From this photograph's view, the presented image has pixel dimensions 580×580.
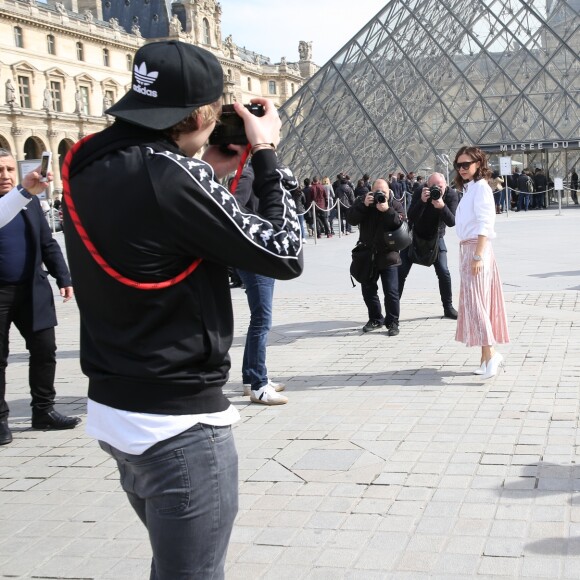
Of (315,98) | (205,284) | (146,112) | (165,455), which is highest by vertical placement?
(315,98)

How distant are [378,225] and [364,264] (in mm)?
388

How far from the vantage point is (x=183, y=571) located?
182 centimetres

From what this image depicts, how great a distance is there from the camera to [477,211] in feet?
19.4

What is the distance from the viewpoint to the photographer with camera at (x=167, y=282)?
175 centimetres

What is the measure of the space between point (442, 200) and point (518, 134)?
74.4ft

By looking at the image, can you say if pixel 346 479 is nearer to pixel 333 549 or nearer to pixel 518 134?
pixel 333 549

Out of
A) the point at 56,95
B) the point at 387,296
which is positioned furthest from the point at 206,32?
the point at 387,296

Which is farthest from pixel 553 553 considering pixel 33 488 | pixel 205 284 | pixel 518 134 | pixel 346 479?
pixel 518 134

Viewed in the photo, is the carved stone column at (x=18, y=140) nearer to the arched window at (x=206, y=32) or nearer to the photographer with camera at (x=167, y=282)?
the arched window at (x=206, y=32)

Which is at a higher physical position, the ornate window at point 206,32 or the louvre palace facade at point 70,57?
the ornate window at point 206,32

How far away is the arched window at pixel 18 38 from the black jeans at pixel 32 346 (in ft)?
185

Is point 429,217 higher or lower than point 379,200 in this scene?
lower

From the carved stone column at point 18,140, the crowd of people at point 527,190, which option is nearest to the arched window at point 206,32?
the carved stone column at point 18,140

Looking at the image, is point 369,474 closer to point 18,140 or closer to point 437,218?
point 437,218
